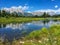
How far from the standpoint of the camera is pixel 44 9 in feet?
28.4

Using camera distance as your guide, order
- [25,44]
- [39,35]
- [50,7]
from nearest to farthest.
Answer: [25,44]
[39,35]
[50,7]

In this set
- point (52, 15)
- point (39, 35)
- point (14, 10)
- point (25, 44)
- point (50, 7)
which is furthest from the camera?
point (14, 10)

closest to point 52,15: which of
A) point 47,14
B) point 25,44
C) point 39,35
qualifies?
point 47,14

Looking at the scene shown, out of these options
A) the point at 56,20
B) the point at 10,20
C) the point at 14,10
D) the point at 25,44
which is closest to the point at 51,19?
the point at 56,20

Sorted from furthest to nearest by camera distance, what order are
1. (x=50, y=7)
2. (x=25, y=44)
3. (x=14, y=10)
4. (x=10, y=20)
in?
1. (x=10, y=20)
2. (x=14, y=10)
3. (x=50, y=7)
4. (x=25, y=44)

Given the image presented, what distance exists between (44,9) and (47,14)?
1.64 ft

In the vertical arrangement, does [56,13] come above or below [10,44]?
above

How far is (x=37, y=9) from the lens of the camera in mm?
8312

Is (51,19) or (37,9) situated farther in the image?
(51,19)

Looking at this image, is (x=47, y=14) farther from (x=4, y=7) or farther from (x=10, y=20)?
(x=10, y=20)

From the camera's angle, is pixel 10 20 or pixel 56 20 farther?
pixel 10 20

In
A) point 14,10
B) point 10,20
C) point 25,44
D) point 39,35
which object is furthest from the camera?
point 10,20

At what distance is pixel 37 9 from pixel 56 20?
1.52m

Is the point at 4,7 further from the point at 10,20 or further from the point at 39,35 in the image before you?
the point at 39,35
